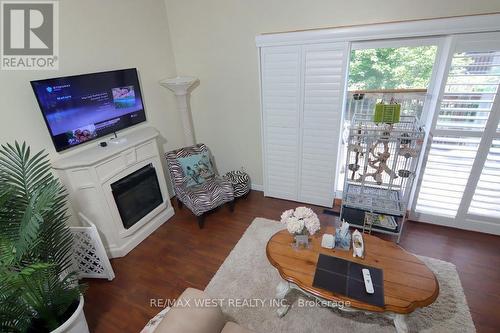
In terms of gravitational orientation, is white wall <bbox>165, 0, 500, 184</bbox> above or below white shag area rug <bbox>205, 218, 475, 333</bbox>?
above

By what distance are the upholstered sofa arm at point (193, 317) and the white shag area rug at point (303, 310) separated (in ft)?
2.01

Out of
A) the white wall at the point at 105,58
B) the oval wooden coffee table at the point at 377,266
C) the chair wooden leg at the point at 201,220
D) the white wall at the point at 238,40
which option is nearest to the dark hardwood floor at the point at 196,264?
the chair wooden leg at the point at 201,220

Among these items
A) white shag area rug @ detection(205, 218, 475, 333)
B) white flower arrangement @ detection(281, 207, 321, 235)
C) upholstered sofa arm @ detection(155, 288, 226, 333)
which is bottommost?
white shag area rug @ detection(205, 218, 475, 333)

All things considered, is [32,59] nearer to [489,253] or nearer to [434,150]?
[434,150]

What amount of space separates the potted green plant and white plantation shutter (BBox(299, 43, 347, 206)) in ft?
7.91

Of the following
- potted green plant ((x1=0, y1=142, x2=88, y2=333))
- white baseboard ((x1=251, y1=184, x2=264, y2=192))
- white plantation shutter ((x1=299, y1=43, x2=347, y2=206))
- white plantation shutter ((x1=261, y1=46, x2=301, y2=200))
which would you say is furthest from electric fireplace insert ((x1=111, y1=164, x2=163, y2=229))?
white plantation shutter ((x1=299, y1=43, x2=347, y2=206))

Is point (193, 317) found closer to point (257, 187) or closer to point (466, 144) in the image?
point (257, 187)

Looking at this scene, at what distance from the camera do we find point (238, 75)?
10.6 ft

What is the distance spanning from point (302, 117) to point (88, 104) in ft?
7.25

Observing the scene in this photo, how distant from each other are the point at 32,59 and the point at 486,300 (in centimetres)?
412

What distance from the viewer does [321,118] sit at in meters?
2.88

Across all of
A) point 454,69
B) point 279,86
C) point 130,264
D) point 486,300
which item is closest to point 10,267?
point 130,264

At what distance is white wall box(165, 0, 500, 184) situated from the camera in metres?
2.38

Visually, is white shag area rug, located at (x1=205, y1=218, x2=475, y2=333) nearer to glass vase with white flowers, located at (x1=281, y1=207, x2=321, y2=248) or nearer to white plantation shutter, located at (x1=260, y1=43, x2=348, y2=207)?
glass vase with white flowers, located at (x1=281, y1=207, x2=321, y2=248)
